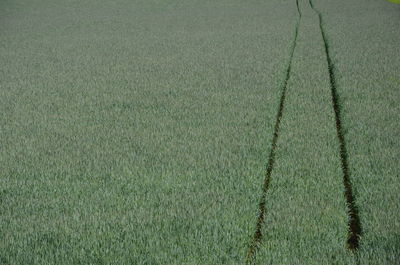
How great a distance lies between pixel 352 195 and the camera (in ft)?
10.1

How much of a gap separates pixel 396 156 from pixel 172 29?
9269 mm

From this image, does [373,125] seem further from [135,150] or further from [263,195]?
[135,150]

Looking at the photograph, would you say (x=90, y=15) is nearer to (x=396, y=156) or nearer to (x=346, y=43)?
(x=346, y=43)

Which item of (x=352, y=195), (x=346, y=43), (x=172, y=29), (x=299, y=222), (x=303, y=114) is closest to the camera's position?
(x=299, y=222)

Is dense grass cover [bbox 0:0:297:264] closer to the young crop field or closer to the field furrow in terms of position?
the young crop field

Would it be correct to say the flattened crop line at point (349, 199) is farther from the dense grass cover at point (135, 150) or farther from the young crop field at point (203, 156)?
the dense grass cover at point (135, 150)

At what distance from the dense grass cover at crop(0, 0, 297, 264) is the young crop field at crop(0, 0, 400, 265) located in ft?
0.04

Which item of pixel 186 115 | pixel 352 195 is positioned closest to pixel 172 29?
pixel 186 115

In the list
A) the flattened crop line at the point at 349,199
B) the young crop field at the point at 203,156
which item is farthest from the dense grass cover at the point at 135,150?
the flattened crop line at the point at 349,199

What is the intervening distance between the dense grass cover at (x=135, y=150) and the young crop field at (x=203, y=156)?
1cm

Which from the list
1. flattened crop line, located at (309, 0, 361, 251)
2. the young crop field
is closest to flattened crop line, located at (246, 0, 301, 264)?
the young crop field

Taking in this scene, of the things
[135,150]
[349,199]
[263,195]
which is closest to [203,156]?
[135,150]

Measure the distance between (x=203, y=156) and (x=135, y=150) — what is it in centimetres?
58

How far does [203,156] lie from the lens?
3721 mm
